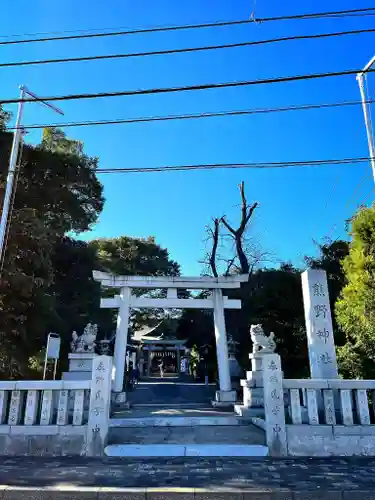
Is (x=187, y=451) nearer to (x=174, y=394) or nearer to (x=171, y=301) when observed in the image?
(x=171, y=301)

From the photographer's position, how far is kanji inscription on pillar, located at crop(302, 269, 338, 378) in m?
7.23

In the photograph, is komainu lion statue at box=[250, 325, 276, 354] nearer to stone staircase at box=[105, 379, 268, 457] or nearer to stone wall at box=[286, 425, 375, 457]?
stone staircase at box=[105, 379, 268, 457]

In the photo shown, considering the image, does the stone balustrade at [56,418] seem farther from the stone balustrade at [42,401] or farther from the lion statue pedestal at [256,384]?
the lion statue pedestal at [256,384]

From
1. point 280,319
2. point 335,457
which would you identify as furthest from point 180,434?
point 280,319

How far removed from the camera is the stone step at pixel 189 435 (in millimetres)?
6750

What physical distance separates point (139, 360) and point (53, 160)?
70.8ft

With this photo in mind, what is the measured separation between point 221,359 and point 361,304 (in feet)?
19.8

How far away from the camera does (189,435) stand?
7.43 metres

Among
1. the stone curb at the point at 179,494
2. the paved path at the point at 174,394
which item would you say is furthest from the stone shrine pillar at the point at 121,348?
the stone curb at the point at 179,494

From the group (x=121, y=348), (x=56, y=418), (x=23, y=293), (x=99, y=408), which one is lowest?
(x=56, y=418)

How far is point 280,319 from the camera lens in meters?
16.9

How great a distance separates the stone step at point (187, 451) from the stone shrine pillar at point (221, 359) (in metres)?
6.73

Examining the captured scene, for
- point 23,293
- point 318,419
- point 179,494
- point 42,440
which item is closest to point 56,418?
point 42,440

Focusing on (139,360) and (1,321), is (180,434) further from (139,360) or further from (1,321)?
(139,360)
